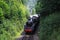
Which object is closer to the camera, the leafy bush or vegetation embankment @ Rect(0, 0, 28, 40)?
the leafy bush

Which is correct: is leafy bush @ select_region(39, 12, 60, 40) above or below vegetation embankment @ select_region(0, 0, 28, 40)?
above

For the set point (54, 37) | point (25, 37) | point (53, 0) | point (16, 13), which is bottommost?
point (25, 37)

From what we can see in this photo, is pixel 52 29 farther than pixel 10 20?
No

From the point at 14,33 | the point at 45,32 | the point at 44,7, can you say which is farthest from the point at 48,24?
the point at 14,33

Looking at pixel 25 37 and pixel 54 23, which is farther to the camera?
pixel 25 37

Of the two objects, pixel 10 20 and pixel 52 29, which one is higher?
pixel 52 29

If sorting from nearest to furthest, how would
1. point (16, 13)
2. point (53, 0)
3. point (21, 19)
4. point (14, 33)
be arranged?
1. point (53, 0)
2. point (14, 33)
3. point (16, 13)
4. point (21, 19)

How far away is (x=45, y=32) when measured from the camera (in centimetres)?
1386

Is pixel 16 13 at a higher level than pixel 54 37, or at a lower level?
lower

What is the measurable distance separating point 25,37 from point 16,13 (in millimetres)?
6202

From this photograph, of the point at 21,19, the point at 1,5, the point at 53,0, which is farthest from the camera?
the point at 21,19

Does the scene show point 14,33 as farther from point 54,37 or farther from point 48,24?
point 54,37

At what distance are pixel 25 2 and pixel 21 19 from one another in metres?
6.70

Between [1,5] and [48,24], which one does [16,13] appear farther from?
[48,24]
